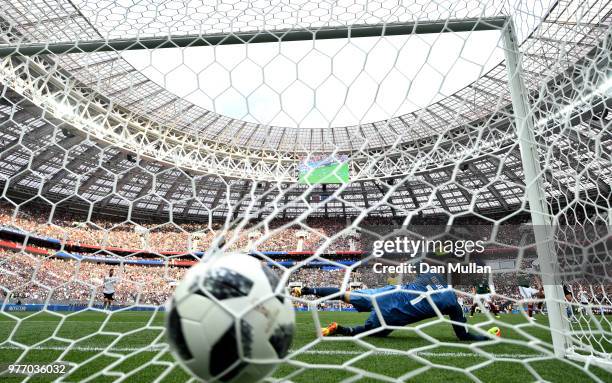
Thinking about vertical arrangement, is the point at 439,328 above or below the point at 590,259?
below

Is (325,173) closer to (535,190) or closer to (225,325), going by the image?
(535,190)

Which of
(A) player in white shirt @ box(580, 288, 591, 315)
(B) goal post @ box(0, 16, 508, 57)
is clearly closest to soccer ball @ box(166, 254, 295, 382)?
(A) player in white shirt @ box(580, 288, 591, 315)

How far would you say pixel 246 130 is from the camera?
20578mm

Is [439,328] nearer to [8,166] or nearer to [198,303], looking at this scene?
[198,303]

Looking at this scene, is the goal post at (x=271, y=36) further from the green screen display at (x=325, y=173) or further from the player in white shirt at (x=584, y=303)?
the player in white shirt at (x=584, y=303)

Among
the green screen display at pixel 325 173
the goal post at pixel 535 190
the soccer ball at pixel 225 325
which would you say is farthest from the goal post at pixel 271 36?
the soccer ball at pixel 225 325

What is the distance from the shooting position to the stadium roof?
3.76 m

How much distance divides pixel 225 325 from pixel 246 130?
19643 mm

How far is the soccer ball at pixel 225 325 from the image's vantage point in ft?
4.81

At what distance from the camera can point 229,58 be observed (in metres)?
3.76

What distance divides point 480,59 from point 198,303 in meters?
3.14

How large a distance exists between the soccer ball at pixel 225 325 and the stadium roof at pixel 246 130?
0.91m

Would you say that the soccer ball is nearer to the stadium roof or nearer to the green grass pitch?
the green grass pitch

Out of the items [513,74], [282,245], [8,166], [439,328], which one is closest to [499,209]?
[282,245]
